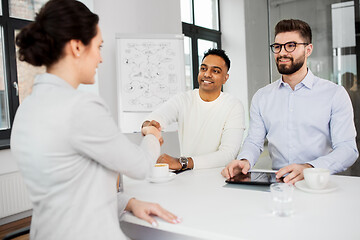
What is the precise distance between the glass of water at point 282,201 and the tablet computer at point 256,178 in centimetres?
29

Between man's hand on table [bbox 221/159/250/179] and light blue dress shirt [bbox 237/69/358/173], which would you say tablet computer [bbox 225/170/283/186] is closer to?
man's hand on table [bbox 221/159/250/179]

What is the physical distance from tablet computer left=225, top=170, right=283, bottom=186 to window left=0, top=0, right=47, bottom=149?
271 cm

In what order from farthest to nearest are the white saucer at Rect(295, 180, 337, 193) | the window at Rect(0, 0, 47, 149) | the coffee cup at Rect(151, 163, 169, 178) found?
the window at Rect(0, 0, 47, 149)
the coffee cup at Rect(151, 163, 169, 178)
the white saucer at Rect(295, 180, 337, 193)

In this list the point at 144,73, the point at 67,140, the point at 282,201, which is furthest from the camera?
the point at 144,73

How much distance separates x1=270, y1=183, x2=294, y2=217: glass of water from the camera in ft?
3.67

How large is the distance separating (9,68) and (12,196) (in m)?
1.34

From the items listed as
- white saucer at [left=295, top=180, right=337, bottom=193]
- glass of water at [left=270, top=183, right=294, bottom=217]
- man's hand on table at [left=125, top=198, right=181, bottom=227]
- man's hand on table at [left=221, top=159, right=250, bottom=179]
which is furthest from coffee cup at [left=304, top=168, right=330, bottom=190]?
man's hand on table at [left=125, top=198, right=181, bottom=227]

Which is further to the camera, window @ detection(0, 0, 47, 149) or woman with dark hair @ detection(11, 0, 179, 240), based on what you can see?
window @ detection(0, 0, 47, 149)

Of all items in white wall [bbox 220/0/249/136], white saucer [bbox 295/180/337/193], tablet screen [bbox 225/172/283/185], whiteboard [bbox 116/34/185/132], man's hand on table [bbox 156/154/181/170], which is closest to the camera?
white saucer [bbox 295/180/337/193]

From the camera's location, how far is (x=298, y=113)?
2125 mm

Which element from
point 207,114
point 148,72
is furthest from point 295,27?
point 148,72

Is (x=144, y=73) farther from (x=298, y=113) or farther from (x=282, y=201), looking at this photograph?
(x=282, y=201)

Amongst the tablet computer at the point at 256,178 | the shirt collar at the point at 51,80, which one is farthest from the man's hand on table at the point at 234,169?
the shirt collar at the point at 51,80

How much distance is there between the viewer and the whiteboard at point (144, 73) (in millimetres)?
3779
